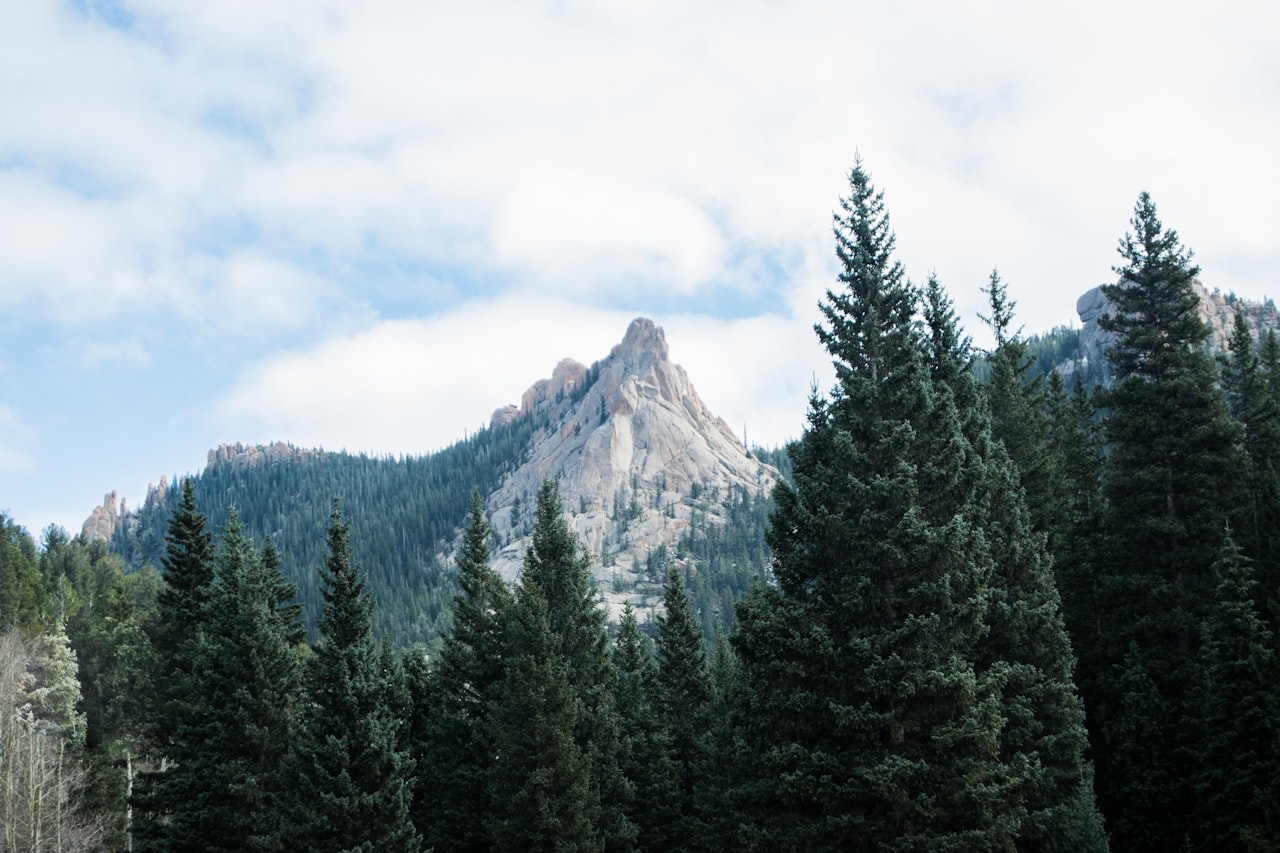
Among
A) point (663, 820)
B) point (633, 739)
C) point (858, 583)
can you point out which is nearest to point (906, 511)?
point (858, 583)

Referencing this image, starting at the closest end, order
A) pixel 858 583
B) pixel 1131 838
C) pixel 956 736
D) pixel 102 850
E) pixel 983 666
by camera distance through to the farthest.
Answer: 1. pixel 956 736
2. pixel 858 583
3. pixel 983 666
4. pixel 1131 838
5. pixel 102 850

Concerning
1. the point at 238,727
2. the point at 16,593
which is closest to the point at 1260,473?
the point at 238,727

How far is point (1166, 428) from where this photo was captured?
2991 centimetres

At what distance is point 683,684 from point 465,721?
10.3 m

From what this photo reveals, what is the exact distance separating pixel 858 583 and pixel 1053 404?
4018 cm

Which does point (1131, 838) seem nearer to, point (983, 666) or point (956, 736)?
point (983, 666)

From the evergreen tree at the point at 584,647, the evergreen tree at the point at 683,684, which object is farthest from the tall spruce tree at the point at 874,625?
the evergreen tree at the point at 683,684

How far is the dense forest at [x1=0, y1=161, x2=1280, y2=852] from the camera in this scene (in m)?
→ 19.3

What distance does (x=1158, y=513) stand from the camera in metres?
30.2

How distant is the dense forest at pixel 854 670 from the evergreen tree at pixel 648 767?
0.59 ft

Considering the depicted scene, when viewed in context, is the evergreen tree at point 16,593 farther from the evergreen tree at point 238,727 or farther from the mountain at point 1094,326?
the mountain at point 1094,326

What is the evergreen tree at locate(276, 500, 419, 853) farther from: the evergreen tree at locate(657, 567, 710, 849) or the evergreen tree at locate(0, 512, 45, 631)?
the evergreen tree at locate(0, 512, 45, 631)

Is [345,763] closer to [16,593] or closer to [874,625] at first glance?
[874,625]

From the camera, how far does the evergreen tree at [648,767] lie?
35.1 meters
